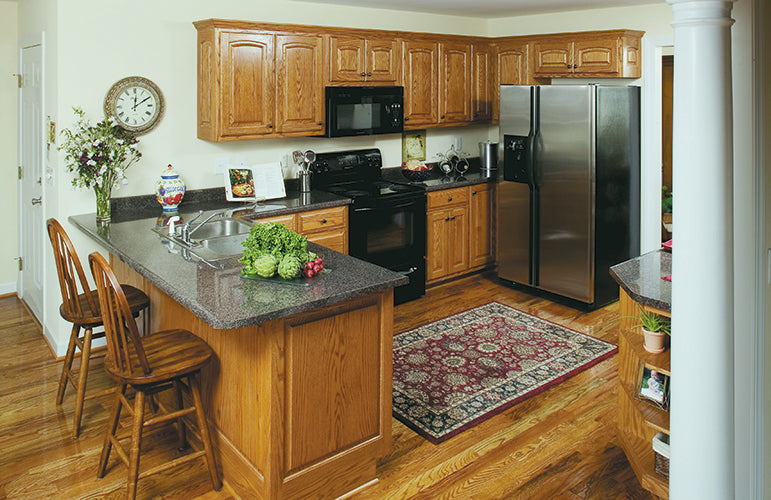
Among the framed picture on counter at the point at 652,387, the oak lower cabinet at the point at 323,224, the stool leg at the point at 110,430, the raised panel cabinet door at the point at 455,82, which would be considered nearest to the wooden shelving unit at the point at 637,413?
the framed picture on counter at the point at 652,387

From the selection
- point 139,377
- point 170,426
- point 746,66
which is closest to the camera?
point 746,66

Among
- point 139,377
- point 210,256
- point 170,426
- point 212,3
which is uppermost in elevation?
point 212,3

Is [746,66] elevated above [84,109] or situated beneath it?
situated beneath

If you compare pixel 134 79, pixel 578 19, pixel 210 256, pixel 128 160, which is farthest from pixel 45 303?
pixel 578 19

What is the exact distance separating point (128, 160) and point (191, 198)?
1.63 feet

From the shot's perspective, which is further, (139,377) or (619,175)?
(619,175)

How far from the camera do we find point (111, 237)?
11.7 feet

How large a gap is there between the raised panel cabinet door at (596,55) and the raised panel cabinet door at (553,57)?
7 cm

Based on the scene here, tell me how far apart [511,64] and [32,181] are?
3.97 meters

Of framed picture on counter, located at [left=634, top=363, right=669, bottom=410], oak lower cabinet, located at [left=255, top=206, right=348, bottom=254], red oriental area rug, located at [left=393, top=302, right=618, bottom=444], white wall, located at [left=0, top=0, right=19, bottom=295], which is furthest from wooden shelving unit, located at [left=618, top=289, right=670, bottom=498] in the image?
white wall, located at [left=0, top=0, right=19, bottom=295]

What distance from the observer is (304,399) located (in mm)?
2551

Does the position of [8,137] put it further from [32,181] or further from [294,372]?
[294,372]

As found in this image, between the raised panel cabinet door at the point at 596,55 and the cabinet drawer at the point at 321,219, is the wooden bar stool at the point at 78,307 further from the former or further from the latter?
the raised panel cabinet door at the point at 596,55

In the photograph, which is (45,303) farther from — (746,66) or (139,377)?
(746,66)
